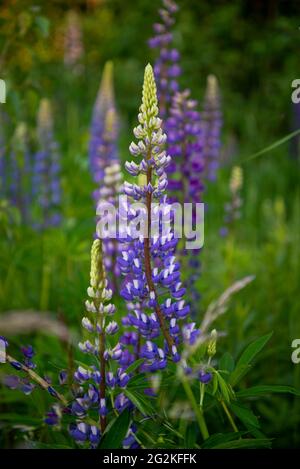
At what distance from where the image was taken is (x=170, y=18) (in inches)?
87.3

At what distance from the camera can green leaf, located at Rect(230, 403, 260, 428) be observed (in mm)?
1280

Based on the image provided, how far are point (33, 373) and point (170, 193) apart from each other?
111cm

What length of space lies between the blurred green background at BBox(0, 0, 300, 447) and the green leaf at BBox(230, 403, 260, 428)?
0.40m

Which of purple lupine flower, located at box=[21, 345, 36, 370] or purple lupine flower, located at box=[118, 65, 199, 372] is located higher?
purple lupine flower, located at box=[118, 65, 199, 372]

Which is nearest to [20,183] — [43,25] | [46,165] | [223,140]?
[46,165]

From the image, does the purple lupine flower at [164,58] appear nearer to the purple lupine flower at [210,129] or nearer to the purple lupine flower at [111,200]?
the purple lupine flower at [111,200]

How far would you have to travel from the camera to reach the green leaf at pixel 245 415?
1.28 m

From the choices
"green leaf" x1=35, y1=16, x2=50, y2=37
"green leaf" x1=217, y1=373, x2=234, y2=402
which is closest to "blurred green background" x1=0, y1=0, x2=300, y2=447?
"green leaf" x1=35, y1=16, x2=50, y2=37

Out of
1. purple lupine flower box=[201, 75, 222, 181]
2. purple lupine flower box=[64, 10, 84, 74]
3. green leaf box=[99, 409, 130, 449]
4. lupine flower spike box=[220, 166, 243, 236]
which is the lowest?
green leaf box=[99, 409, 130, 449]

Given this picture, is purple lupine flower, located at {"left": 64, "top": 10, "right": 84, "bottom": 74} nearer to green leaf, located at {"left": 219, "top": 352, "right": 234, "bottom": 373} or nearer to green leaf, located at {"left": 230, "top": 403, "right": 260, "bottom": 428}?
green leaf, located at {"left": 219, "top": 352, "right": 234, "bottom": 373}

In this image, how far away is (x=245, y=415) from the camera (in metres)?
1.30

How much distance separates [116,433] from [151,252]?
0.37m

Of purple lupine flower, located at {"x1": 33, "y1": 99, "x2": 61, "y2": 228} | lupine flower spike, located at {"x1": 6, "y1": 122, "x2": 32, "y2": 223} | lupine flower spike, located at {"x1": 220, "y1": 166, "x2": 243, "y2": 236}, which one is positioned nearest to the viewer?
lupine flower spike, located at {"x1": 220, "y1": 166, "x2": 243, "y2": 236}

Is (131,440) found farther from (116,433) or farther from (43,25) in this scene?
(43,25)
